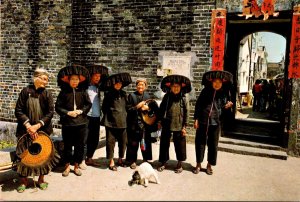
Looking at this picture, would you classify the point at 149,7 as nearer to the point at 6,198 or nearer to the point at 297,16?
the point at 297,16

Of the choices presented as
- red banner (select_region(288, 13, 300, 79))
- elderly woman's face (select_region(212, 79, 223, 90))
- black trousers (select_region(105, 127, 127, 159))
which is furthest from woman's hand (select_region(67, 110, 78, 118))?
red banner (select_region(288, 13, 300, 79))

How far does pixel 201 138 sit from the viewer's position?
521 centimetres

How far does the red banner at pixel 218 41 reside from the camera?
6836mm

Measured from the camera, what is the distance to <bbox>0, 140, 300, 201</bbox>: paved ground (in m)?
4.12

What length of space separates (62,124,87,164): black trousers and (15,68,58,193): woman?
0.43 metres

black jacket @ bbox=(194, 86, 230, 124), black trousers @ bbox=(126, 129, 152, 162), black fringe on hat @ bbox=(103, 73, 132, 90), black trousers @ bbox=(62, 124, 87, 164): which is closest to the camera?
black trousers @ bbox=(62, 124, 87, 164)

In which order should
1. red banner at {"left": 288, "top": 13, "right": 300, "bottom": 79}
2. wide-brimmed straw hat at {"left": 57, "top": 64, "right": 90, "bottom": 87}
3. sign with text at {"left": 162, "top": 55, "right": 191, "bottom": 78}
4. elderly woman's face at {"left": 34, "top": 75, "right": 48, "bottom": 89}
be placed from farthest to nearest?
sign with text at {"left": 162, "top": 55, "right": 191, "bottom": 78} < red banner at {"left": 288, "top": 13, "right": 300, "bottom": 79} < wide-brimmed straw hat at {"left": 57, "top": 64, "right": 90, "bottom": 87} < elderly woman's face at {"left": 34, "top": 75, "right": 48, "bottom": 89}

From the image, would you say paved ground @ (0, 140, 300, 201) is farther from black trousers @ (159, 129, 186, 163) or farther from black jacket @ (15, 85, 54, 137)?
black jacket @ (15, 85, 54, 137)

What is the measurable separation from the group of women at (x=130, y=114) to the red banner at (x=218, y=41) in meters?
1.75

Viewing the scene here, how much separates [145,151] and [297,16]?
4.31 metres

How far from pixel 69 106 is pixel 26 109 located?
0.71 metres

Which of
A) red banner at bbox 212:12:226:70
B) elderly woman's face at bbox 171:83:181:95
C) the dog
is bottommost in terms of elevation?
the dog

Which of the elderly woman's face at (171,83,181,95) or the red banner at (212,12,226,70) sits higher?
the red banner at (212,12,226,70)

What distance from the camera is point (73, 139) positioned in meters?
4.80
